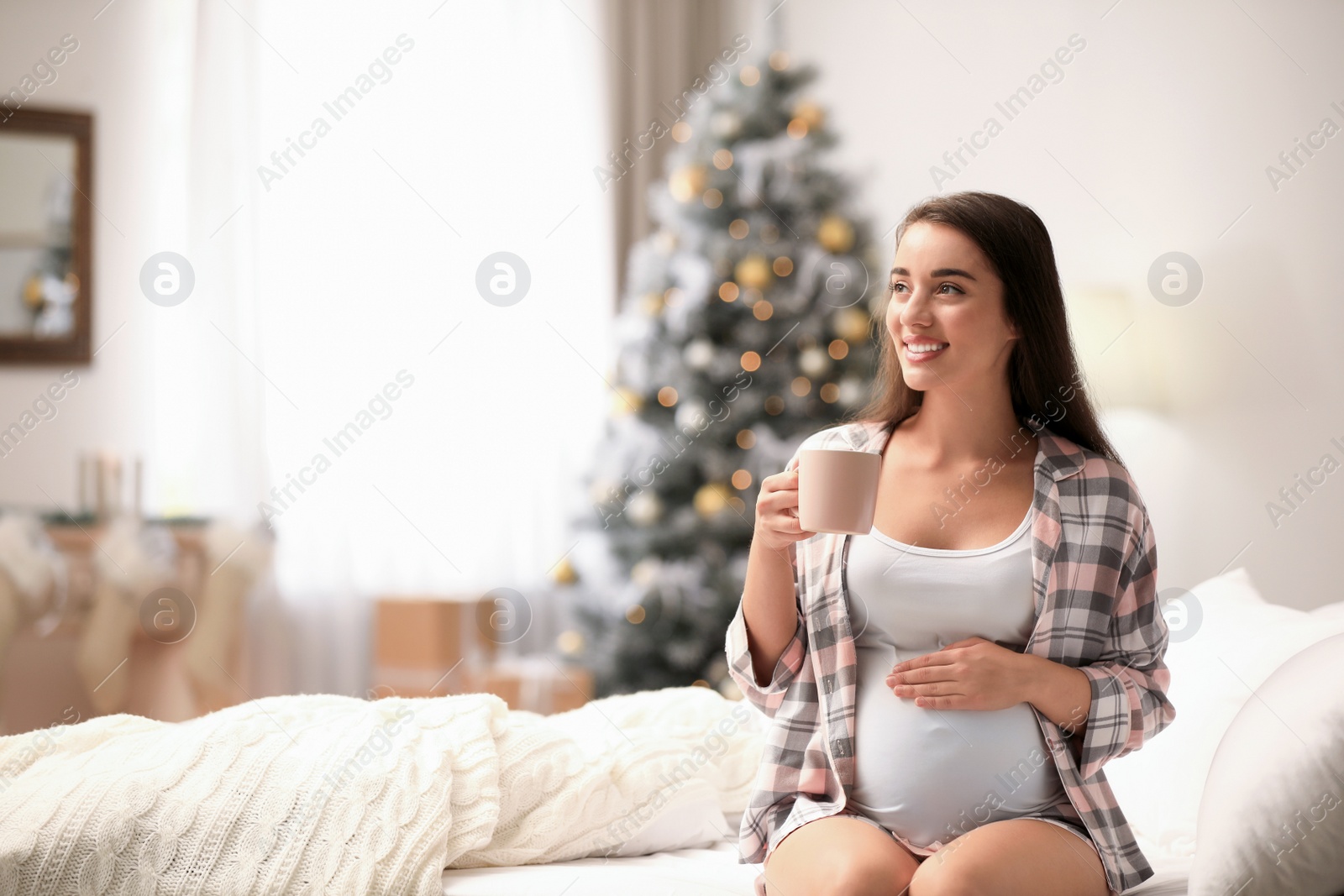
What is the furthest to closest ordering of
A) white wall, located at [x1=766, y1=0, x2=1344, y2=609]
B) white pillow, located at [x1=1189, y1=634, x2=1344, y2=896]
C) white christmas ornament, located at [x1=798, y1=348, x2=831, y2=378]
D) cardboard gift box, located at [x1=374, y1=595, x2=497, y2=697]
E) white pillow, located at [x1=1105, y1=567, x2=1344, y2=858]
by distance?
cardboard gift box, located at [x1=374, y1=595, x2=497, y2=697]
white christmas ornament, located at [x1=798, y1=348, x2=831, y2=378]
white wall, located at [x1=766, y1=0, x2=1344, y2=609]
white pillow, located at [x1=1105, y1=567, x2=1344, y2=858]
white pillow, located at [x1=1189, y1=634, x2=1344, y2=896]

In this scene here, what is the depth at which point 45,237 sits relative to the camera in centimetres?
398

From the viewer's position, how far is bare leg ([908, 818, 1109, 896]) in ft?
4.10

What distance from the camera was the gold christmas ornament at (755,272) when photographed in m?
3.74

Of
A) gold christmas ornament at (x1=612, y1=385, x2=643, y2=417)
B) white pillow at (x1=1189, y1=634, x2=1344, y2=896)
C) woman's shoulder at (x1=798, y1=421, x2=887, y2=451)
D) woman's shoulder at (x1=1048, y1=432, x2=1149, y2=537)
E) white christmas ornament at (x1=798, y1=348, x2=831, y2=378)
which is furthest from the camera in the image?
gold christmas ornament at (x1=612, y1=385, x2=643, y2=417)

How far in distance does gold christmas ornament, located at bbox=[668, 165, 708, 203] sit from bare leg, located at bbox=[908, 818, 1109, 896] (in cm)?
290

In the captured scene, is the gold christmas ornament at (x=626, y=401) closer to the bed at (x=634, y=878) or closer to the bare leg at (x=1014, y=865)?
the bed at (x=634, y=878)

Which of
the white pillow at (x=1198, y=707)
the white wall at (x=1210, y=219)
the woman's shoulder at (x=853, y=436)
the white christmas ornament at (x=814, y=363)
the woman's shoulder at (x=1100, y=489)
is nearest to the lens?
the woman's shoulder at (x=1100, y=489)

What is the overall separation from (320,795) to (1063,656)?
0.99m

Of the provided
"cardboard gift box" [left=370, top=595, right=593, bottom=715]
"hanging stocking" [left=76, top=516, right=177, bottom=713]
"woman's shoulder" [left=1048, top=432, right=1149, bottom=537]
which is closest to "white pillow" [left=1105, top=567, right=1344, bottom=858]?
"woman's shoulder" [left=1048, top=432, right=1149, bottom=537]

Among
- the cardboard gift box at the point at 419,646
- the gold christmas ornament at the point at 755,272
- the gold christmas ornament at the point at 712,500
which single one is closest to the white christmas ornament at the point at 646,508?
the gold christmas ornament at the point at 712,500

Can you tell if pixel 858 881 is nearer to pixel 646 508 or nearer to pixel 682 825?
pixel 682 825

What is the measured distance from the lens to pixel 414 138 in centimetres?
448

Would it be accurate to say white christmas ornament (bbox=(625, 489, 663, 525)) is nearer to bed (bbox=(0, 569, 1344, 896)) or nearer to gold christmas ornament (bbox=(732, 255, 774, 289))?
gold christmas ornament (bbox=(732, 255, 774, 289))

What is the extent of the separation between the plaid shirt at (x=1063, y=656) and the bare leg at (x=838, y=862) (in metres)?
0.05
